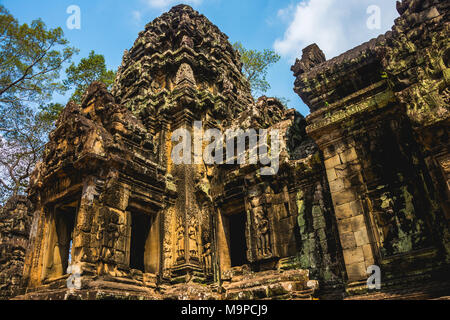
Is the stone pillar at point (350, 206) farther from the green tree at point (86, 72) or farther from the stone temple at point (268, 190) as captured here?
the green tree at point (86, 72)

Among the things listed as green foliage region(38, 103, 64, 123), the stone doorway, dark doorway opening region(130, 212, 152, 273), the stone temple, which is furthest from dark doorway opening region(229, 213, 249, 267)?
green foliage region(38, 103, 64, 123)

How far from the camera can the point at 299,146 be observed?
863 centimetres

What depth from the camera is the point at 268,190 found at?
8.05 meters

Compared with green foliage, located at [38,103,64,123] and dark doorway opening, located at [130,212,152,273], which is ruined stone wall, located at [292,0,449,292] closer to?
dark doorway opening, located at [130,212,152,273]

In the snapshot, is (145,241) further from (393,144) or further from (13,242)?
(13,242)

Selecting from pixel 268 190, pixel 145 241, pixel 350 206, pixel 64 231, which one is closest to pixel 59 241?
pixel 64 231

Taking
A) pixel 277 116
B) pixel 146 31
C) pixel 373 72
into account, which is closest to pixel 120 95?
pixel 146 31

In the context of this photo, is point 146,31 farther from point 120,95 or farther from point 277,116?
point 277,116

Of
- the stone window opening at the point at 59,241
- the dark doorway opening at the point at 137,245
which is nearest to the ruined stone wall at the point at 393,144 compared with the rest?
the dark doorway opening at the point at 137,245

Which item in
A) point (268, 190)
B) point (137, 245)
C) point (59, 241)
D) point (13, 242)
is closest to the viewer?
point (268, 190)

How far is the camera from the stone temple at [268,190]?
5.34 m

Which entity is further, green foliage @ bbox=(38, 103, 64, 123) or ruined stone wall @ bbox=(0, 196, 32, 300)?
green foliage @ bbox=(38, 103, 64, 123)

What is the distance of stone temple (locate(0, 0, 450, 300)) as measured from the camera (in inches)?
210
